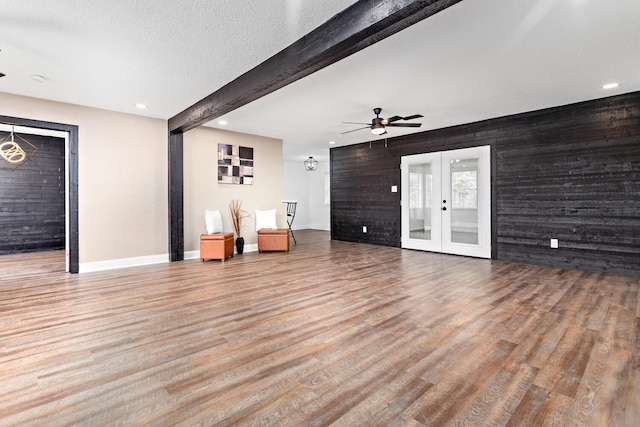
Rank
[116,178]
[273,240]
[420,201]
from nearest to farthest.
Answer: [116,178] → [273,240] → [420,201]

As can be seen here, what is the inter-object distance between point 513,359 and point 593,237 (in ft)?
12.4

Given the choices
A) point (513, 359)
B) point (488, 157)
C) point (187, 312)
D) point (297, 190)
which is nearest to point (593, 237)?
point (488, 157)

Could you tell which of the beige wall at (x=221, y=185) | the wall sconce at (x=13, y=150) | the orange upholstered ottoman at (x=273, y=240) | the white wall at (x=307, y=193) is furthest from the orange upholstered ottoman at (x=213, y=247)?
the white wall at (x=307, y=193)

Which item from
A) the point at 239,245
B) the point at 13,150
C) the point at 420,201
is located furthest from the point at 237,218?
the point at 13,150

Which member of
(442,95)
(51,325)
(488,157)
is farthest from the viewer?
(488,157)

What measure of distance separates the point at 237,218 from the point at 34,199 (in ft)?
15.0

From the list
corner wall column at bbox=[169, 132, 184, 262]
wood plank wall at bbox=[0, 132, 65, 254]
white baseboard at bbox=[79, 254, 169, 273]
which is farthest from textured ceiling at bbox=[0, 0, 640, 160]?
wood plank wall at bbox=[0, 132, 65, 254]

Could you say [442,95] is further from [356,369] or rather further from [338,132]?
[356,369]

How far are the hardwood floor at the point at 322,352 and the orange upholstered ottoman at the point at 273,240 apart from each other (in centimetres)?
233

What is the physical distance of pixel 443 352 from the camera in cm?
219

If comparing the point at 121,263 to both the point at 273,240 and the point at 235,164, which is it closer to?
the point at 273,240

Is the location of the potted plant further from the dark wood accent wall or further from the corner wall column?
the dark wood accent wall

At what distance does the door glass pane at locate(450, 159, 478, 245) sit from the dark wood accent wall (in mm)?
345

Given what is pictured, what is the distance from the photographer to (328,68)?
11.3 feet
